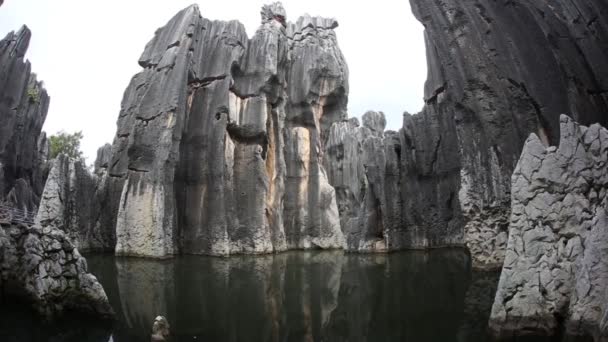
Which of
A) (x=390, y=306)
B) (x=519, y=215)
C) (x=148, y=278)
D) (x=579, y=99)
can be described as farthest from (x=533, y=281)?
(x=148, y=278)

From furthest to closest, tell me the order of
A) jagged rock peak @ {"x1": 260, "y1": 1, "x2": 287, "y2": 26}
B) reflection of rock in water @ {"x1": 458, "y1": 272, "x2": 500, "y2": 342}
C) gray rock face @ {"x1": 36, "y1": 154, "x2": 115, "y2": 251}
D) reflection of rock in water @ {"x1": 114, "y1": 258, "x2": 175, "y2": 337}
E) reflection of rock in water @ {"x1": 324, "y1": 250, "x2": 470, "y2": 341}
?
jagged rock peak @ {"x1": 260, "y1": 1, "x2": 287, "y2": 26} → gray rock face @ {"x1": 36, "y1": 154, "x2": 115, "y2": 251} → reflection of rock in water @ {"x1": 114, "y1": 258, "x2": 175, "y2": 337} → reflection of rock in water @ {"x1": 324, "y1": 250, "x2": 470, "y2": 341} → reflection of rock in water @ {"x1": 458, "y1": 272, "x2": 500, "y2": 342}

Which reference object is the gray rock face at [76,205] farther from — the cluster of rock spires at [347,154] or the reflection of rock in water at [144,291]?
the reflection of rock in water at [144,291]

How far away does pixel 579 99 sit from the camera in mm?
11734

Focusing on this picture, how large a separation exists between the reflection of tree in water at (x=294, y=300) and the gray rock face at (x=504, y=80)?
218 centimetres

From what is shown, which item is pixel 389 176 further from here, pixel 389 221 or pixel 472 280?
pixel 472 280

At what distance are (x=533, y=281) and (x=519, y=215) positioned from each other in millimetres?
1123

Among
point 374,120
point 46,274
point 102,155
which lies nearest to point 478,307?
point 46,274

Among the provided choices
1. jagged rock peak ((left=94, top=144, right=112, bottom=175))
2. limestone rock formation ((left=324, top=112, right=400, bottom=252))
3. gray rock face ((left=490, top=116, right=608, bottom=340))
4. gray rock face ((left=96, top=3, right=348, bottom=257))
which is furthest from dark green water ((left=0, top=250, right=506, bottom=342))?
jagged rock peak ((left=94, top=144, right=112, bottom=175))

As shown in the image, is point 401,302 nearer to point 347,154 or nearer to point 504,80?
point 504,80

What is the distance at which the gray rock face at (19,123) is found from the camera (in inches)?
1201

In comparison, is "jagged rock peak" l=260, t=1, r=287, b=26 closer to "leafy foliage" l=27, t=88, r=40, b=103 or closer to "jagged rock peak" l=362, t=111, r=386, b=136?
"leafy foliage" l=27, t=88, r=40, b=103

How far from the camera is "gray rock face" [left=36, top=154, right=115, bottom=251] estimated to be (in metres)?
18.1

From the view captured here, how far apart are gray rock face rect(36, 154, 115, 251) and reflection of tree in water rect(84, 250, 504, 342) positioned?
4.39m

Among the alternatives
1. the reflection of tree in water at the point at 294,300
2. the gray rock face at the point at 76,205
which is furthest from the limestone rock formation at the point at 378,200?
the gray rock face at the point at 76,205
